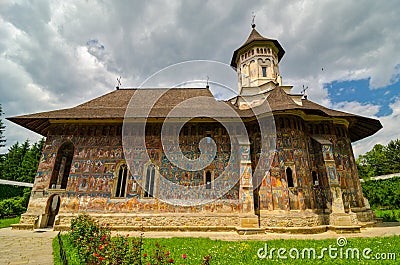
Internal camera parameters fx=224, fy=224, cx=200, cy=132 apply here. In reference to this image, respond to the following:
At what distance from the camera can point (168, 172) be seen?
12750 mm

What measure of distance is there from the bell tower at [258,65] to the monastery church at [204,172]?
3.97 m

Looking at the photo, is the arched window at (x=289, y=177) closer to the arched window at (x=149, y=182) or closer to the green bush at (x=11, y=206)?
the arched window at (x=149, y=182)

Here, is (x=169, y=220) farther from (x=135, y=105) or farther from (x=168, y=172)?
(x=135, y=105)

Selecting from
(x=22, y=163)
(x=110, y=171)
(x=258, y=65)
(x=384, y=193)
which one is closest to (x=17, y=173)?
(x=22, y=163)

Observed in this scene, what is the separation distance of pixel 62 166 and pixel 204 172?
8.86 meters

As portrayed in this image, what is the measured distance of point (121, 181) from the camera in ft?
42.4

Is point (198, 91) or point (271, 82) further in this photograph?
point (198, 91)

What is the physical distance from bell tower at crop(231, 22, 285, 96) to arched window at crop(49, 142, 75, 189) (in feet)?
42.4

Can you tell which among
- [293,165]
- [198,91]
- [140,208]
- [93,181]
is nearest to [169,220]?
[140,208]

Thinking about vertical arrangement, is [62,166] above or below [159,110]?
below

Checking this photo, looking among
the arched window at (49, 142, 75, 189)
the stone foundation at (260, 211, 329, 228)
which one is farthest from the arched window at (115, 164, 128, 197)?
the stone foundation at (260, 211, 329, 228)

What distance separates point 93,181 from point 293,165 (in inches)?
433

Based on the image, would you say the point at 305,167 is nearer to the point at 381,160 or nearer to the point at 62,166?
the point at 62,166

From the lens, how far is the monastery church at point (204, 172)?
11.4m
